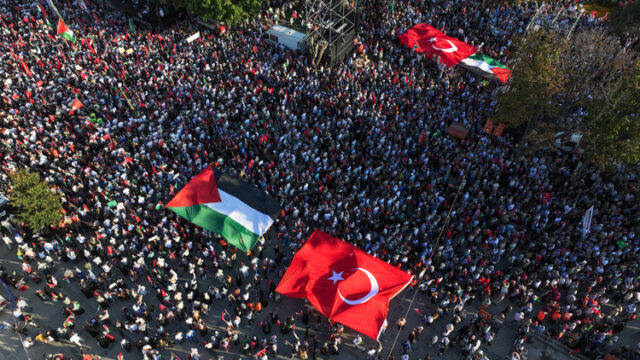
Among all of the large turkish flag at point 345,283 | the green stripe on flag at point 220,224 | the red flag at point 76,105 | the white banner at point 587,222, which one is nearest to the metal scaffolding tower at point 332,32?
the green stripe on flag at point 220,224

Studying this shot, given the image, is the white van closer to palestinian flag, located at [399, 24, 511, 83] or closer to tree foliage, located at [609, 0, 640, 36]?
palestinian flag, located at [399, 24, 511, 83]

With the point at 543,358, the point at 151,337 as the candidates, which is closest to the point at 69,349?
the point at 151,337

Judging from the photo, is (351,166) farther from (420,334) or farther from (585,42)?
(585,42)

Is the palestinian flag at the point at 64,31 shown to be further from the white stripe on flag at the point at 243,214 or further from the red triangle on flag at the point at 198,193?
the white stripe on flag at the point at 243,214

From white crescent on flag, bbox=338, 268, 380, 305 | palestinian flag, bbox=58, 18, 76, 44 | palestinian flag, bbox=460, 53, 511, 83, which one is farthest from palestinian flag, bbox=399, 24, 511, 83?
palestinian flag, bbox=58, 18, 76, 44

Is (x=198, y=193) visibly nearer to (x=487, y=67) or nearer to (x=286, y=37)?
(x=286, y=37)
